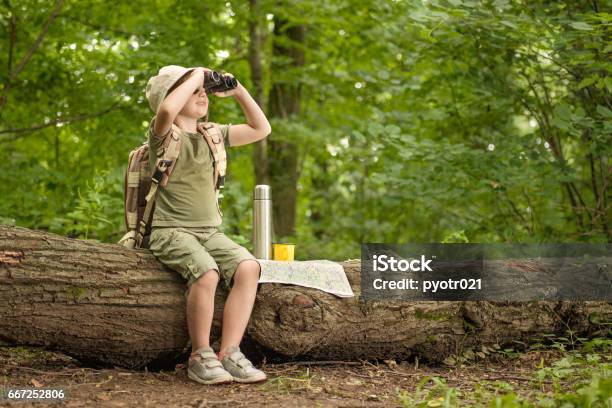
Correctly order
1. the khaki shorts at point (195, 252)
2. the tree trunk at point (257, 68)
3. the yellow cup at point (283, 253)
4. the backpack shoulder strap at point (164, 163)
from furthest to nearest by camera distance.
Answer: the tree trunk at point (257, 68), the yellow cup at point (283, 253), the backpack shoulder strap at point (164, 163), the khaki shorts at point (195, 252)

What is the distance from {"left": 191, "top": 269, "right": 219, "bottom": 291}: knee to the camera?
3928mm

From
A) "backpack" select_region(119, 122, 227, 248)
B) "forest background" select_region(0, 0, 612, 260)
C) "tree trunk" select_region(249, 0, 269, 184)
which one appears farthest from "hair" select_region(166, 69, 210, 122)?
"tree trunk" select_region(249, 0, 269, 184)

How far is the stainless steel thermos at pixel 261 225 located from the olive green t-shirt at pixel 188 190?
21.0 inches

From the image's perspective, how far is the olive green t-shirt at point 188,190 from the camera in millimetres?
4223

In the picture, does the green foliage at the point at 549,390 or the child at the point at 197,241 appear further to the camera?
the child at the point at 197,241

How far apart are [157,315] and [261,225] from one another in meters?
1.07

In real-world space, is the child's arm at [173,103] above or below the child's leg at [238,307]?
above

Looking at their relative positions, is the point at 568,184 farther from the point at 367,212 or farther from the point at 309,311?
the point at 367,212

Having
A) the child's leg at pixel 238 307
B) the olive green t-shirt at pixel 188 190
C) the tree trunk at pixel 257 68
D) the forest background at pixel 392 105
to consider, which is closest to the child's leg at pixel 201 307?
the child's leg at pixel 238 307

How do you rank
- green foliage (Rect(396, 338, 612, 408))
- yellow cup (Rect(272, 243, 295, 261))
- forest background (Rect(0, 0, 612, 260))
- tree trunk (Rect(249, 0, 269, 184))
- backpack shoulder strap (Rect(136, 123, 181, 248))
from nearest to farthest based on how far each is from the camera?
1. green foliage (Rect(396, 338, 612, 408))
2. backpack shoulder strap (Rect(136, 123, 181, 248))
3. yellow cup (Rect(272, 243, 295, 261))
4. forest background (Rect(0, 0, 612, 260))
5. tree trunk (Rect(249, 0, 269, 184))

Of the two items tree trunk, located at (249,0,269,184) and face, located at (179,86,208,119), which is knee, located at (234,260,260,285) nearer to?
face, located at (179,86,208,119)

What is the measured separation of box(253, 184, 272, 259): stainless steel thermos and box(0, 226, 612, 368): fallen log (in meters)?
0.58

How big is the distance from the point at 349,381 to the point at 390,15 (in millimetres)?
5517

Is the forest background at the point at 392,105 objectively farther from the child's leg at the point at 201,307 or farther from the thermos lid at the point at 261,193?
the child's leg at the point at 201,307
